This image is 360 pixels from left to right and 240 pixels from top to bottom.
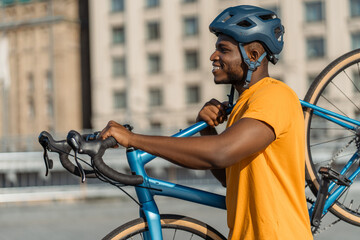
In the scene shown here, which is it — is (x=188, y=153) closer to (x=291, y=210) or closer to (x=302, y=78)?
(x=291, y=210)

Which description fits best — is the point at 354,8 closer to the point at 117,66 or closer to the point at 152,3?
the point at 152,3

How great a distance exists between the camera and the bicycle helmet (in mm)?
2695

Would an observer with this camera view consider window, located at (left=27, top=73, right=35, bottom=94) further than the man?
Yes

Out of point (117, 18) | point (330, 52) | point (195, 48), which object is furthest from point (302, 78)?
point (117, 18)

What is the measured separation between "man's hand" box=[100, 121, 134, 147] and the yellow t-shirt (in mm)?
431

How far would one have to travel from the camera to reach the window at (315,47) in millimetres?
49844

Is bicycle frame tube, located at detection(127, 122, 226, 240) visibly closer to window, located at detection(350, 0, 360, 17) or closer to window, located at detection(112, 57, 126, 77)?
window, located at detection(350, 0, 360, 17)

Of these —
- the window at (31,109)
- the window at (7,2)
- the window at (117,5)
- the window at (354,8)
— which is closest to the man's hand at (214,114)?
the window at (354,8)

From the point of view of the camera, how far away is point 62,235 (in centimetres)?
934

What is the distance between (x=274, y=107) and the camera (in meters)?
2.48

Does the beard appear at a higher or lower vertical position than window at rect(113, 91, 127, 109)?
higher

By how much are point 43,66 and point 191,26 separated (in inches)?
750

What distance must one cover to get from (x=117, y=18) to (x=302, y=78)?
17.6 meters

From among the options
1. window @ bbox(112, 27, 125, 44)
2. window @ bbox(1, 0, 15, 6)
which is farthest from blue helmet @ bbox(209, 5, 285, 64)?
window @ bbox(1, 0, 15, 6)
